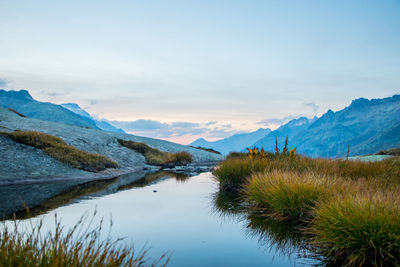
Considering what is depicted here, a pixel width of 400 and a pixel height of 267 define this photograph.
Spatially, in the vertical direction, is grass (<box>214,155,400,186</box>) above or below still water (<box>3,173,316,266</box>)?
above

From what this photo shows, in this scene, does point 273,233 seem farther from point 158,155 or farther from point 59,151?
point 158,155

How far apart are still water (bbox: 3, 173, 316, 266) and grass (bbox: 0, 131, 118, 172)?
612 cm

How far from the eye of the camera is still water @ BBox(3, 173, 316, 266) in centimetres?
554

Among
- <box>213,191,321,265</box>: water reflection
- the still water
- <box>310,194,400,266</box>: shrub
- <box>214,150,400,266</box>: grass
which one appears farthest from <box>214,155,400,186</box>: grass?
<box>310,194,400,266</box>: shrub

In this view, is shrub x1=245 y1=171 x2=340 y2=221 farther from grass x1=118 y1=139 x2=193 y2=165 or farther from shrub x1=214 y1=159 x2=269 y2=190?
grass x1=118 y1=139 x2=193 y2=165

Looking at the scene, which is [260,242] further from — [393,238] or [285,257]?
[393,238]

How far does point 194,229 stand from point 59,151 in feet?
40.2

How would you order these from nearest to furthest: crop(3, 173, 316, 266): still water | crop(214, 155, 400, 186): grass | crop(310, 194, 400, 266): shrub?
1. crop(310, 194, 400, 266): shrub
2. crop(3, 173, 316, 266): still water
3. crop(214, 155, 400, 186): grass

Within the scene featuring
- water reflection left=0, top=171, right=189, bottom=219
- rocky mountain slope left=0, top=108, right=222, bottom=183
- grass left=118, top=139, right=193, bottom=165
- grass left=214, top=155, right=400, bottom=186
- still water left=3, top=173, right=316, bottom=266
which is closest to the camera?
still water left=3, top=173, right=316, bottom=266

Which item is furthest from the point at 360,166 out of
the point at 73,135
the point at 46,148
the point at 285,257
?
the point at 73,135

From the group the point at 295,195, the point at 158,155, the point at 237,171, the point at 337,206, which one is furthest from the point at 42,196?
the point at 158,155

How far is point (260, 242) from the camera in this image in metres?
6.35

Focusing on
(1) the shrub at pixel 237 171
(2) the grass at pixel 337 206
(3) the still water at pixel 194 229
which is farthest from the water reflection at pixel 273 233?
(1) the shrub at pixel 237 171

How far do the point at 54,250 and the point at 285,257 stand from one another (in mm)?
4037
